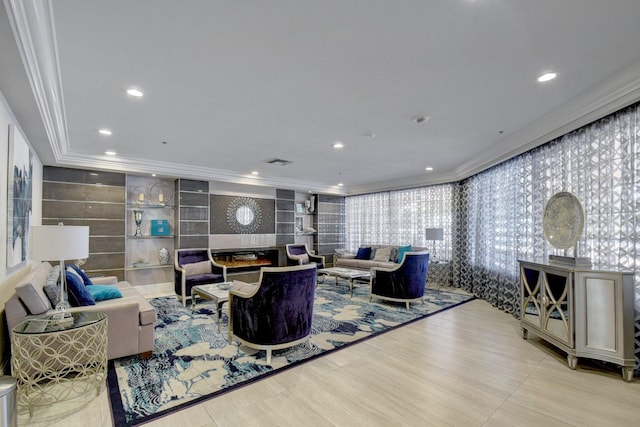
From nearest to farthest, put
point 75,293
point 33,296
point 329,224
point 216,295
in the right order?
point 33,296 → point 75,293 → point 216,295 → point 329,224

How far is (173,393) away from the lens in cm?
244

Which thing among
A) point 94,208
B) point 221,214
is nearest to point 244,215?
point 221,214

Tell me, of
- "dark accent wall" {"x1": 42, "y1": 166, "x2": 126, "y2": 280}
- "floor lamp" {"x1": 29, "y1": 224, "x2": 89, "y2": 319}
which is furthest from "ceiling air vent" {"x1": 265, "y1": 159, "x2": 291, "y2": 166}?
"floor lamp" {"x1": 29, "y1": 224, "x2": 89, "y2": 319}

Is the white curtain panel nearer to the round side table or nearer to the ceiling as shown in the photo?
the ceiling

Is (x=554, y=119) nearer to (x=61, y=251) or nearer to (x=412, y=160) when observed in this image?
(x=412, y=160)

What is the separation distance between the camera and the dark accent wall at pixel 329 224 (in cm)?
889

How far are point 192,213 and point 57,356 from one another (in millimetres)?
4307

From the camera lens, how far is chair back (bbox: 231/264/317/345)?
293 cm

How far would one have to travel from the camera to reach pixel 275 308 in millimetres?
2961

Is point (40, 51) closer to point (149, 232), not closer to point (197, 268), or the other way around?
point (197, 268)

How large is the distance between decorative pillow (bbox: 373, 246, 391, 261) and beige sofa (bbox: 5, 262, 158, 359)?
571 centimetres

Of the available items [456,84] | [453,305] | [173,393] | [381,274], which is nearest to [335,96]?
[456,84]

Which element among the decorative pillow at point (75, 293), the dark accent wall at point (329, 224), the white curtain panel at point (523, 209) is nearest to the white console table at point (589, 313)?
the white curtain panel at point (523, 209)

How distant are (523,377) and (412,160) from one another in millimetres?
3852
